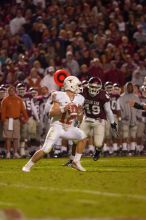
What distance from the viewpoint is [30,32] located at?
20516 millimetres

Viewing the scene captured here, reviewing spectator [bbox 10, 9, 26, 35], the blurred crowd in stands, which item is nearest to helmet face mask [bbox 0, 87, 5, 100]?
the blurred crowd in stands

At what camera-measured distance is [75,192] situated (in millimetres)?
9023

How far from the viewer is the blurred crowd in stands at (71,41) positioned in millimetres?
18766

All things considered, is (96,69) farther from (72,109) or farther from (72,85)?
(72,109)

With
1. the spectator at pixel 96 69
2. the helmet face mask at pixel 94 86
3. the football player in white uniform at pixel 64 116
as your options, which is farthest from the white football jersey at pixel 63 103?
the spectator at pixel 96 69

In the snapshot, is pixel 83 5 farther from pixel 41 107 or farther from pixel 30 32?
pixel 41 107

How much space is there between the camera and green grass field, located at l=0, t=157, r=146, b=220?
7379 mm

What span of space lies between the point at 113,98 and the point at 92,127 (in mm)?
3835

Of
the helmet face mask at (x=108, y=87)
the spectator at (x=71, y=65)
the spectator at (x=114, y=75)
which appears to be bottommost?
the helmet face mask at (x=108, y=87)

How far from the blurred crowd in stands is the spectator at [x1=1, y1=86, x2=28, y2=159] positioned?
2.48 ft

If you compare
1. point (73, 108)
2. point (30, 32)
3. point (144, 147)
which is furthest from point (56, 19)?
point (73, 108)

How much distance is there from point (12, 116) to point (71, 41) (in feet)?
12.5

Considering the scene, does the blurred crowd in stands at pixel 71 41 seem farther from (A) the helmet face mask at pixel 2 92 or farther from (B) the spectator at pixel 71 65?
(A) the helmet face mask at pixel 2 92

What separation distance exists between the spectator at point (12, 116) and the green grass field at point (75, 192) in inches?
141
